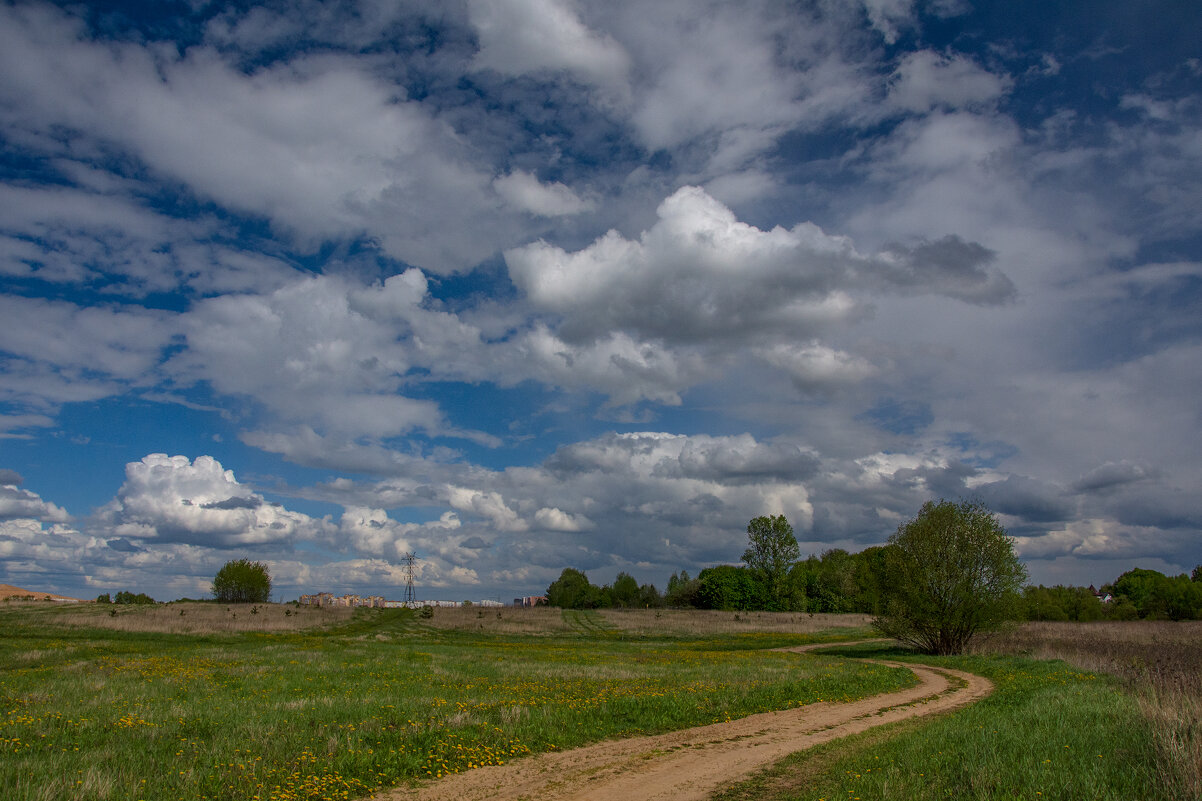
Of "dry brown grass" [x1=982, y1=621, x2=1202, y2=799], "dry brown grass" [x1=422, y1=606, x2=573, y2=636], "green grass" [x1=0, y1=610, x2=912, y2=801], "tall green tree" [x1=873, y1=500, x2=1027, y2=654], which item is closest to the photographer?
"dry brown grass" [x1=982, y1=621, x2=1202, y2=799]

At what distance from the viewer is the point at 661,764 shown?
12.5 meters

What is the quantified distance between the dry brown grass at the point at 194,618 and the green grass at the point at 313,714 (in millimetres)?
32511

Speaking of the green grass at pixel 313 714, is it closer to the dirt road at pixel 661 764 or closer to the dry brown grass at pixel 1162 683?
the dirt road at pixel 661 764

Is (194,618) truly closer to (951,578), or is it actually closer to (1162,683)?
(951,578)

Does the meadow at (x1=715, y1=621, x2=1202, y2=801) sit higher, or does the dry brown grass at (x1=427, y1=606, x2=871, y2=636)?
the meadow at (x1=715, y1=621, x2=1202, y2=801)

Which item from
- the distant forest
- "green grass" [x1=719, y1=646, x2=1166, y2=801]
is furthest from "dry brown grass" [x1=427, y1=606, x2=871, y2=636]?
"green grass" [x1=719, y1=646, x2=1166, y2=801]

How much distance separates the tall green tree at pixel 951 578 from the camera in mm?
39750

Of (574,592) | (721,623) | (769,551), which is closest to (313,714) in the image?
(721,623)

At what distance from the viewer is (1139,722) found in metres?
12.2

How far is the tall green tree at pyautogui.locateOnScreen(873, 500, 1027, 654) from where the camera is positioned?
130 feet

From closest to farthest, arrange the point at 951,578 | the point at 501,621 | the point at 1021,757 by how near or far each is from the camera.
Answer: the point at 1021,757 → the point at 951,578 → the point at 501,621

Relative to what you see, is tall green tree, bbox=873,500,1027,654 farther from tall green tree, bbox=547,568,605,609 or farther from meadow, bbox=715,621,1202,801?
tall green tree, bbox=547,568,605,609

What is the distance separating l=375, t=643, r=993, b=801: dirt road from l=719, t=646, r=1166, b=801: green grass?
2.54ft

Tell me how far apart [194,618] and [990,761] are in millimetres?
78491
